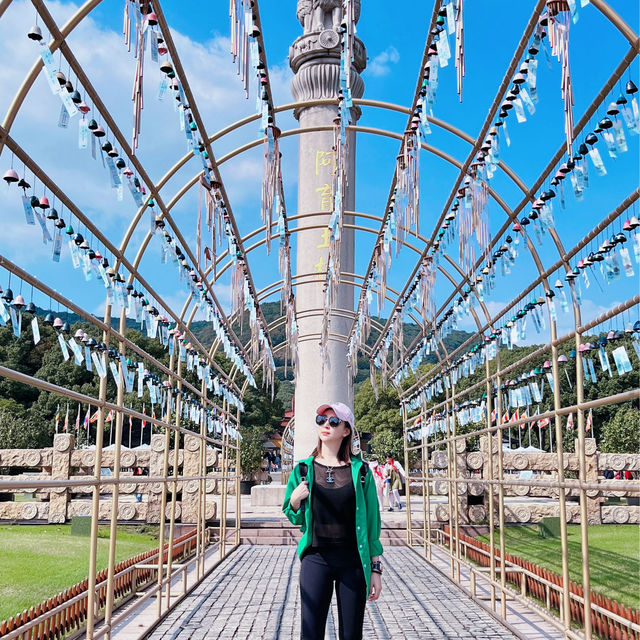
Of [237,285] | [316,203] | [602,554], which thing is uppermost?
[316,203]

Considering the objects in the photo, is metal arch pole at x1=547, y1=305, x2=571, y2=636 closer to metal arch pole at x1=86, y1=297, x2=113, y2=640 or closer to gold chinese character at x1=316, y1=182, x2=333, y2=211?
metal arch pole at x1=86, y1=297, x2=113, y2=640

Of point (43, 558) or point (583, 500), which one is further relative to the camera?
point (43, 558)

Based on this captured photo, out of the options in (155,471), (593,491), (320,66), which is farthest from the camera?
(320,66)

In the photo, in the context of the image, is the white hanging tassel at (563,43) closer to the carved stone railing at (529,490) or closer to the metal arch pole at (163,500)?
the metal arch pole at (163,500)

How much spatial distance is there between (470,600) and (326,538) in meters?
4.40

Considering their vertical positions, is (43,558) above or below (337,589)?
below

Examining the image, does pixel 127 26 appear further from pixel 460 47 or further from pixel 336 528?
pixel 336 528

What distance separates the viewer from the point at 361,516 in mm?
3732

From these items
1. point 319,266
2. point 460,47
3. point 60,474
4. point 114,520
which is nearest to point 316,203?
point 319,266

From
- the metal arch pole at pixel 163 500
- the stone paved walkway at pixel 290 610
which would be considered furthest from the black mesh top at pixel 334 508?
the metal arch pole at pixel 163 500

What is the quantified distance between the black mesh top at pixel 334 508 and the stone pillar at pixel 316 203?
12.0 metres

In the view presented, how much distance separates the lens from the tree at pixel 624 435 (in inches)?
1022

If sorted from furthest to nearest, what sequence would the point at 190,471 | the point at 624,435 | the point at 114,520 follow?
the point at 624,435, the point at 190,471, the point at 114,520

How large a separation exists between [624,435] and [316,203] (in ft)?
54.9
